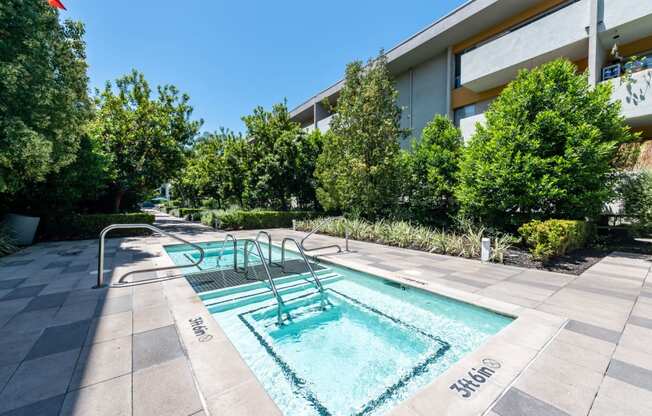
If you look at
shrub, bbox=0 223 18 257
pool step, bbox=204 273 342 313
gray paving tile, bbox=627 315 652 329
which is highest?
shrub, bbox=0 223 18 257

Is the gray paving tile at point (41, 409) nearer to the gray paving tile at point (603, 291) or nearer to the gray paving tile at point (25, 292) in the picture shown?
the gray paving tile at point (25, 292)

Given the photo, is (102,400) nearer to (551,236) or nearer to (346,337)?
(346,337)

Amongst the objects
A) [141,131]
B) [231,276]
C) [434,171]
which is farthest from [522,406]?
[141,131]

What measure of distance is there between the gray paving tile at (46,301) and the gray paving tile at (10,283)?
128cm

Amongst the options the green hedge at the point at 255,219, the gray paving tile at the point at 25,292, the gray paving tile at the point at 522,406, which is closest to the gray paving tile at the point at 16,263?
the gray paving tile at the point at 25,292

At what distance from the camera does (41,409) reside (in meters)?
1.90

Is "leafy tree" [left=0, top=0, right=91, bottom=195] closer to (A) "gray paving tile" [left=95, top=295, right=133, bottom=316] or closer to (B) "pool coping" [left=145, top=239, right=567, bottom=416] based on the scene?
(A) "gray paving tile" [left=95, top=295, right=133, bottom=316]

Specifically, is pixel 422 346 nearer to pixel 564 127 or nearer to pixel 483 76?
pixel 564 127

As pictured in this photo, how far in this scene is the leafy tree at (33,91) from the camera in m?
6.14

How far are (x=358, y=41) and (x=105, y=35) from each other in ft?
40.2

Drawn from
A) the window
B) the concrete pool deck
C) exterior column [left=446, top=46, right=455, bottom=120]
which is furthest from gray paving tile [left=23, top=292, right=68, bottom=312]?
the window

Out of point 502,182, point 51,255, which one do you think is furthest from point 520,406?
point 51,255

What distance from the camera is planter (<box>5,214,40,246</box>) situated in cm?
918

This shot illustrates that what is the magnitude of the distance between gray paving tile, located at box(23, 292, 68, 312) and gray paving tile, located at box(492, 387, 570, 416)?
5.77 meters
